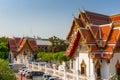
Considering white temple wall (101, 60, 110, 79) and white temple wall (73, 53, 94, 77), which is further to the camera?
white temple wall (73, 53, 94, 77)

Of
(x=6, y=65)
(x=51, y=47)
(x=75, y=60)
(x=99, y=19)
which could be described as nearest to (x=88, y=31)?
(x=75, y=60)

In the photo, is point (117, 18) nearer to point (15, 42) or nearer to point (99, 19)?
point (99, 19)

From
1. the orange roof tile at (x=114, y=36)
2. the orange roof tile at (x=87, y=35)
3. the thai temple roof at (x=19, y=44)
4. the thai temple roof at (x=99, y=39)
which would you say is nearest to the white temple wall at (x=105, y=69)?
the thai temple roof at (x=99, y=39)

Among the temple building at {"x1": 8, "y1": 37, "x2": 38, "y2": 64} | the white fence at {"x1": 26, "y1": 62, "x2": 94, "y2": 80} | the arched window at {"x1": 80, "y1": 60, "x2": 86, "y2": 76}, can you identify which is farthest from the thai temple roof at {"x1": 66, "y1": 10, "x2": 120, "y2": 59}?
the temple building at {"x1": 8, "y1": 37, "x2": 38, "y2": 64}

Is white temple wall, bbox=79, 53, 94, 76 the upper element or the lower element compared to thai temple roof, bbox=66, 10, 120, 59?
lower

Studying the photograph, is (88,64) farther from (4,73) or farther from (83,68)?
(4,73)

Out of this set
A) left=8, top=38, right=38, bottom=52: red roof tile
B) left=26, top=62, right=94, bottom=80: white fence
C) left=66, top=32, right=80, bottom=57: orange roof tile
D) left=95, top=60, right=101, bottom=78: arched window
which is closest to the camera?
left=26, top=62, right=94, bottom=80: white fence

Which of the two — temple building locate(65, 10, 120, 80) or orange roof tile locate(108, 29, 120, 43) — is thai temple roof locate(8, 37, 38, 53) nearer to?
temple building locate(65, 10, 120, 80)

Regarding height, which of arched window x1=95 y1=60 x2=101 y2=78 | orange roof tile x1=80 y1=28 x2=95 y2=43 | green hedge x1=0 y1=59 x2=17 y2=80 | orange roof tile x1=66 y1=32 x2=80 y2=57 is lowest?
arched window x1=95 y1=60 x2=101 y2=78

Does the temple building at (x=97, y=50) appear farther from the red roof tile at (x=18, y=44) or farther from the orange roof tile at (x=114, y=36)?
the red roof tile at (x=18, y=44)

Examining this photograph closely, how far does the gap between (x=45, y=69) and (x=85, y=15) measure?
348 inches

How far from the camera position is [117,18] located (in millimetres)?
37938

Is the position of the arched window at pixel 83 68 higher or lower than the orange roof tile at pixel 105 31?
lower

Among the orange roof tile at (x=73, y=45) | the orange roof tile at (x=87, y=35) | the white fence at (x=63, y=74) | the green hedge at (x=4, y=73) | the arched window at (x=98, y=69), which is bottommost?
the white fence at (x=63, y=74)
